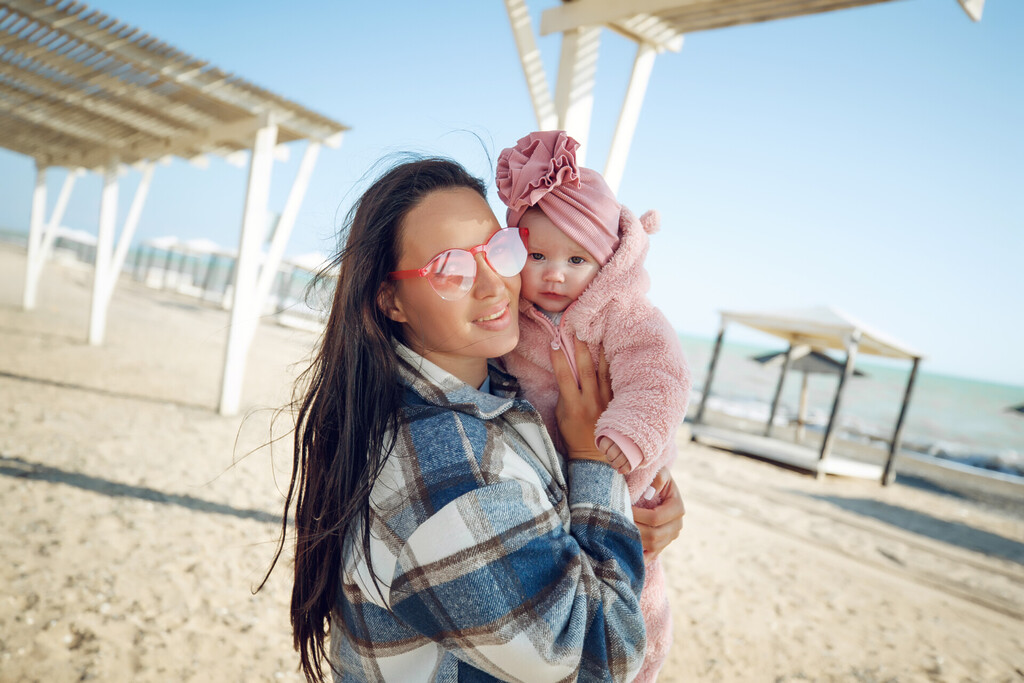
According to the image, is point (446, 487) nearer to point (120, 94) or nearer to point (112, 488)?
Result: point (112, 488)

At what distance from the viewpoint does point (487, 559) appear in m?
1.07

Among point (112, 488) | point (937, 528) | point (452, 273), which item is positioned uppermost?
point (452, 273)

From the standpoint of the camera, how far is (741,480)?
10188 mm

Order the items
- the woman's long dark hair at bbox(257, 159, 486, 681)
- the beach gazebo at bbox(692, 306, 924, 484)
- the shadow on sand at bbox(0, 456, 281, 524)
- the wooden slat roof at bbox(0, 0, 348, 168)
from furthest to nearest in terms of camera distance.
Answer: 1. the beach gazebo at bbox(692, 306, 924, 484)
2. the wooden slat roof at bbox(0, 0, 348, 168)
3. the shadow on sand at bbox(0, 456, 281, 524)
4. the woman's long dark hair at bbox(257, 159, 486, 681)

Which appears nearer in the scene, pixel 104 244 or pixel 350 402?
Answer: pixel 350 402

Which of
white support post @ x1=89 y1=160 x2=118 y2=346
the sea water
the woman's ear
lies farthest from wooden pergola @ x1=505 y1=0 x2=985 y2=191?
the sea water

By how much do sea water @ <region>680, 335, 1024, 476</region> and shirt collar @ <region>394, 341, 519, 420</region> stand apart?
18.8 metres

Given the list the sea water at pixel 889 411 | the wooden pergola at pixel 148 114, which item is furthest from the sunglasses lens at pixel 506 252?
the sea water at pixel 889 411

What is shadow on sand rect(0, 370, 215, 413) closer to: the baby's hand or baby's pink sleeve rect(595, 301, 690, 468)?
baby's pink sleeve rect(595, 301, 690, 468)

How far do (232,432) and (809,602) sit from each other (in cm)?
633

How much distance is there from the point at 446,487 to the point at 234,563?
12.2ft

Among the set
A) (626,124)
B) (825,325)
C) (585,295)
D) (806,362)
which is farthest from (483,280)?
(806,362)

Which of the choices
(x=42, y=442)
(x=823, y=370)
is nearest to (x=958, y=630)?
(x=42, y=442)

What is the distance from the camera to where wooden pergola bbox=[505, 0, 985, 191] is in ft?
8.00
